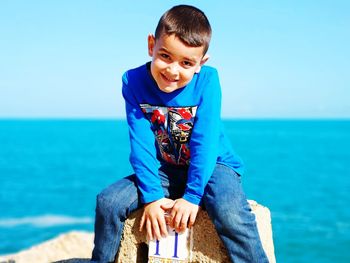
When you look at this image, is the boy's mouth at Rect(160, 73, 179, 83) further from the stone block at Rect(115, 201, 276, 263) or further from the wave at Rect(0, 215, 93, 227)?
the wave at Rect(0, 215, 93, 227)

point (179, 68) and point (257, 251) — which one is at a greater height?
point (179, 68)

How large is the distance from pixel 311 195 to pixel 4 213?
20.5 m

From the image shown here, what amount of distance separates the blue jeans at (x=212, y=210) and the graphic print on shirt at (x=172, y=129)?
0.12 meters

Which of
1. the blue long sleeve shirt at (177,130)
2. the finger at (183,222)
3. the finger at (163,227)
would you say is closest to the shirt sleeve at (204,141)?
the blue long sleeve shirt at (177,130)

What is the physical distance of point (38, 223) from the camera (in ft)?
92.9

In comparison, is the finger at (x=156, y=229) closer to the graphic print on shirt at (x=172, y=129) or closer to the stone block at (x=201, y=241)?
the stone block at (x=201, y=241)

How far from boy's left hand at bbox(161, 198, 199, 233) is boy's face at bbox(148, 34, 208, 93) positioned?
0.71 meters

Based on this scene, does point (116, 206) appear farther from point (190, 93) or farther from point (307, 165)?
point (307, 165)

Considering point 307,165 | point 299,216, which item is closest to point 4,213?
point 299,216

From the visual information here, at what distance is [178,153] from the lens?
3746mm

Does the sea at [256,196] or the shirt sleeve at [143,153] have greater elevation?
the shirt sleeve at [143,153]

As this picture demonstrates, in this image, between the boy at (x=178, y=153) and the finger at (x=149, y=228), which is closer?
the boy at (x=178, y=153)

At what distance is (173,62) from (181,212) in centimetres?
92

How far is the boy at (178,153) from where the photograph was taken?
3.44 m
